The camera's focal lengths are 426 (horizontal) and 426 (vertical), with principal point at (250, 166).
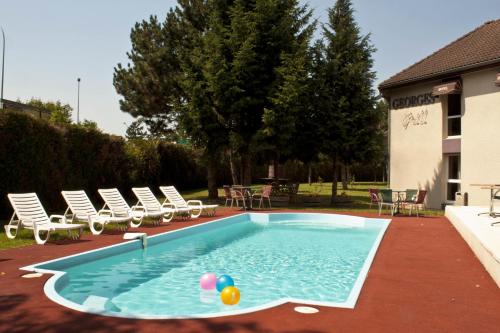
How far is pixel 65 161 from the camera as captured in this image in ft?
55.0

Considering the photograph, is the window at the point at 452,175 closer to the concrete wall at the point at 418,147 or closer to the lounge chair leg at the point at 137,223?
the concrete wall at the point at 418,147

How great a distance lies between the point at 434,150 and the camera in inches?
768

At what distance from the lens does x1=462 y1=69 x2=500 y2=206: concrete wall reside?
17156mm

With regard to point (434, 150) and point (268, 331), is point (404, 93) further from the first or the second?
point (268, 331)

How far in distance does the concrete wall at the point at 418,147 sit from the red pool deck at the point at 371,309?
11731 millimetres

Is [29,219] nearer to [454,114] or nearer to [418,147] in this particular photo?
[418,147]

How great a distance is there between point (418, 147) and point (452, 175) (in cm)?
199

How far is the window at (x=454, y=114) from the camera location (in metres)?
19.0

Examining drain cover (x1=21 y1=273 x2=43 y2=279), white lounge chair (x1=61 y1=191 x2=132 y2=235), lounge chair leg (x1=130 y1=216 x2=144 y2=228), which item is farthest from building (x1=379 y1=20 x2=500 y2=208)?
drain cover (x1=21 y1=273 x2=43 y2=279)

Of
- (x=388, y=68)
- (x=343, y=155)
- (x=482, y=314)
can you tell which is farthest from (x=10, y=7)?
(x=388, y=68)

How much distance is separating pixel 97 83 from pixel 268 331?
83.7 ft

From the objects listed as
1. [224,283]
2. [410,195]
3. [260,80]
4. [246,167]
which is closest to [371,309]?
[224,283]

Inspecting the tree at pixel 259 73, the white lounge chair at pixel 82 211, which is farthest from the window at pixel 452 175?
the white lounge chair at pixel 82 211

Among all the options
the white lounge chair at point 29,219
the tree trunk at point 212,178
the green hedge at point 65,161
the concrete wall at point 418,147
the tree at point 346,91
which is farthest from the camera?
the tree trunk at point 212,178
